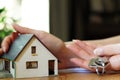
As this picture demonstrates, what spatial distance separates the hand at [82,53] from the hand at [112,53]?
5 cm

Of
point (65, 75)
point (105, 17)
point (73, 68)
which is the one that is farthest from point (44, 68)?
point (105, 17)

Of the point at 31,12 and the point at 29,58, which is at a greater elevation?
the point at 31,12

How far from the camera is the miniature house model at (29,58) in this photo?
0.79 metres

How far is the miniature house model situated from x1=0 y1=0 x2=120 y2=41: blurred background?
2326mm

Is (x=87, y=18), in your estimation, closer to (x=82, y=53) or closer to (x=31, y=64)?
(x=82, y=53)

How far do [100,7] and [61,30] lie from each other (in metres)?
0.54

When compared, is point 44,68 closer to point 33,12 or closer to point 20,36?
point 20,36

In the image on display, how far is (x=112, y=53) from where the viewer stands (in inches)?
35.8

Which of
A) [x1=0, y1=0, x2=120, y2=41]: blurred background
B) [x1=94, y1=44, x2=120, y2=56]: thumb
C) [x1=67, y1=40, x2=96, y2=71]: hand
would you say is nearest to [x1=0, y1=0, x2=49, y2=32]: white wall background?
[x1=0, y1=0, x2=120, y2=41]: blurred background

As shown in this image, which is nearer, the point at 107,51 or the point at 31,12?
the point at 107,51

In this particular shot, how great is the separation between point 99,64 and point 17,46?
0.79 feet

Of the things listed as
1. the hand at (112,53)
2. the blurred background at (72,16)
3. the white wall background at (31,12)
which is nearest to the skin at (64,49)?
the hand at (112,53)

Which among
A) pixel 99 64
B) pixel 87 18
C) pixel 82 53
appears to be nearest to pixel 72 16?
pixel 87 18

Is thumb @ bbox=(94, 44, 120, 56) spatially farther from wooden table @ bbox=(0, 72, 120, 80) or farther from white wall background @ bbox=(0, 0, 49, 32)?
white wall background @ bbox=(0, 0, 49, 32)
